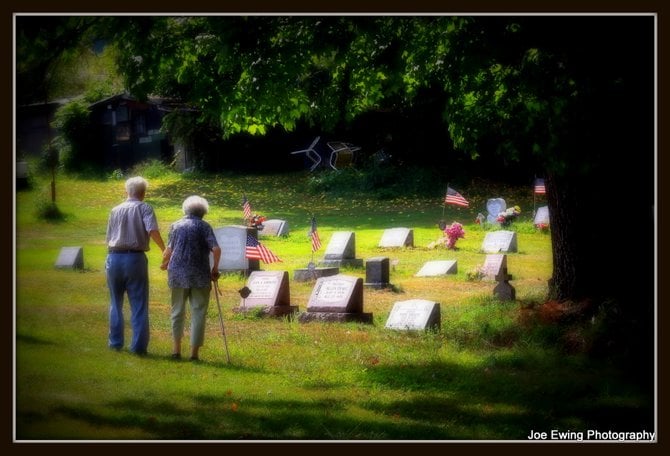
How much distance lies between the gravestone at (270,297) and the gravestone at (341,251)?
3.47 meters

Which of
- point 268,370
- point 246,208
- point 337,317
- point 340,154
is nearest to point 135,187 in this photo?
point 268,370

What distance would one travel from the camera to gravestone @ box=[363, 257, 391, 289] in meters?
15.2

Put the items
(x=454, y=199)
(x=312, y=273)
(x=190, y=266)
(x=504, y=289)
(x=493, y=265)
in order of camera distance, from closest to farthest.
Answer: (x=190, y=266)
(x=504, y=289)
(x=454, y=199)
(x=493, y=265)
(x=312, y=273)

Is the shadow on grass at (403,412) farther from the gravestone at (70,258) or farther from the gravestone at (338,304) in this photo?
the gravestone at (338,304)

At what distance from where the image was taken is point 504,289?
13.8 meters

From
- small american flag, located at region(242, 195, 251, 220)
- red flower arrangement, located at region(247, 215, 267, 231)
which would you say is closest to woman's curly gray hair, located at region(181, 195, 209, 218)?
small american flag, located at region(242, 195, 251, 220)

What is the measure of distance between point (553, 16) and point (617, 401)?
3.40 m

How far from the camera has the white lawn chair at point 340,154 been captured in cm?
1163

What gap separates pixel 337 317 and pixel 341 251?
4.52 meters

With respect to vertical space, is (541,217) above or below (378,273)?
above

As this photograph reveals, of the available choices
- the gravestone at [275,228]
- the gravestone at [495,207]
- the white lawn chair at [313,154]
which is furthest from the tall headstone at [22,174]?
the gravestone at [495,207]

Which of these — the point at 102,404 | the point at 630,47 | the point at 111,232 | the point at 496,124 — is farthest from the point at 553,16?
the point at 102,404

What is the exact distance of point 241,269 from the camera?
15867 millimetres

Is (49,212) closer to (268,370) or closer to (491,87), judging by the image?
(268,370)
